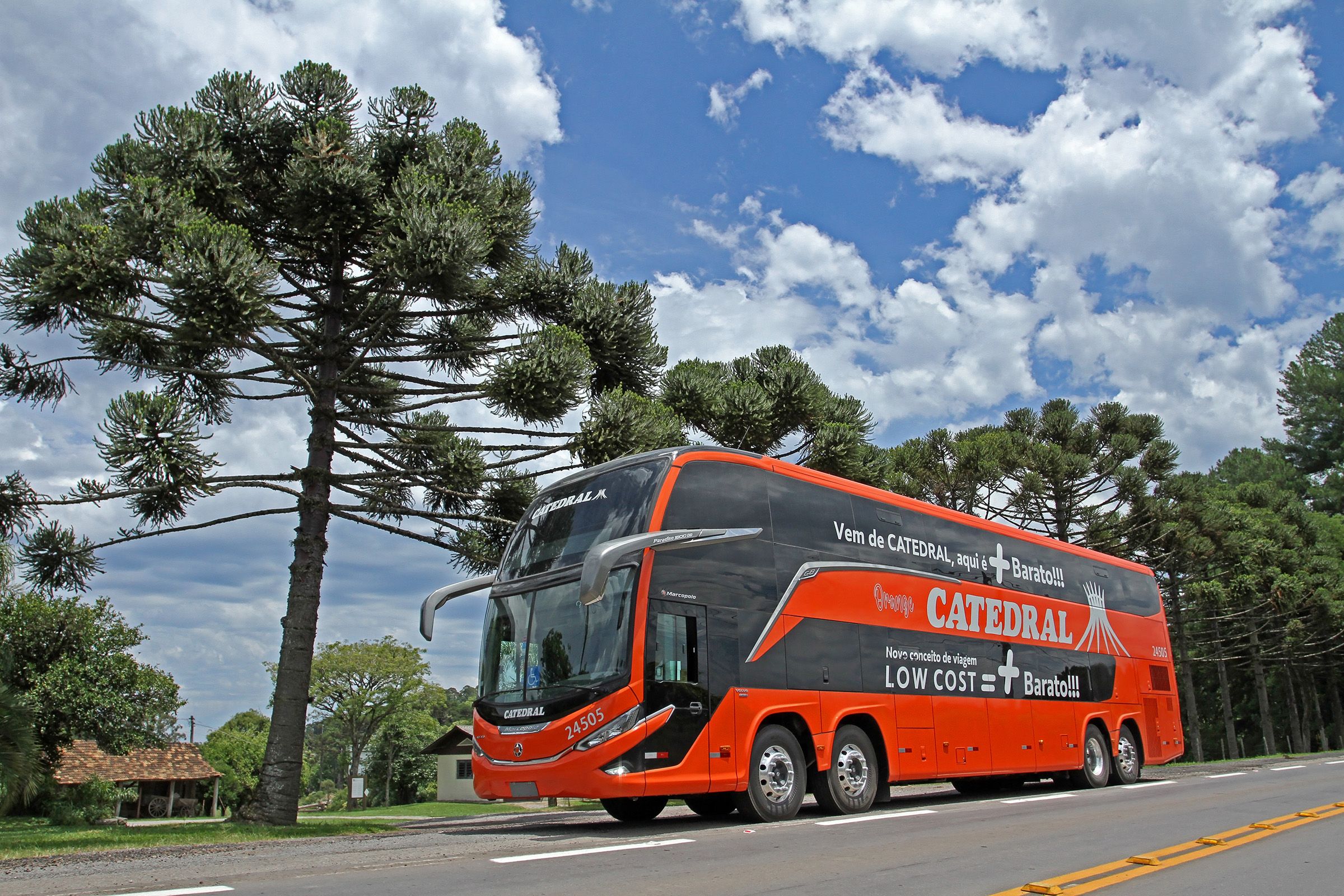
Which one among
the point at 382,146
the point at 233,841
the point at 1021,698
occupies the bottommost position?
the point at 233,841

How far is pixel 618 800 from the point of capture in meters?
10.8

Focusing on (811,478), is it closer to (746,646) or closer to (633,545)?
(746,646)

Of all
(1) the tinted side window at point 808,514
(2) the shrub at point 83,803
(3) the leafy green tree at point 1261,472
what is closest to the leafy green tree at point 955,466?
(1) the tinted side window at point 808,514

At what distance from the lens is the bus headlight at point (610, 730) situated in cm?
884

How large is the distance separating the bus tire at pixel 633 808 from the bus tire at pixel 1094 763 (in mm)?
8008

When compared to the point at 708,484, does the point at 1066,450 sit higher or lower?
higher

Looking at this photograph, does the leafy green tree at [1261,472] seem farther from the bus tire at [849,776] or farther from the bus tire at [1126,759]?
the bus tire at [849,776]

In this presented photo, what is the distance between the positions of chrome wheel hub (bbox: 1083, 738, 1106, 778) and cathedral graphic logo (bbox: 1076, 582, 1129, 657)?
60.9 inches

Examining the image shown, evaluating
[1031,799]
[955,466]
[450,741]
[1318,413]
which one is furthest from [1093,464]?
[1318,413]

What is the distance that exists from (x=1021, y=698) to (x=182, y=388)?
553 inches

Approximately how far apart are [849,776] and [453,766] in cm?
4708

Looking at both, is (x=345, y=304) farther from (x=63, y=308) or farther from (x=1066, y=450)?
(x=1066, y=450)

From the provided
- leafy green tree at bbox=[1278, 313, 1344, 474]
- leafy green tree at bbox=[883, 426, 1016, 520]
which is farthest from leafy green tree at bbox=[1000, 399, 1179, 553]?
leafy green tree at bbox=[1278, 313, 1344, 474]

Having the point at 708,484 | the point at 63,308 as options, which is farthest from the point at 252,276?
the point at 708,484
